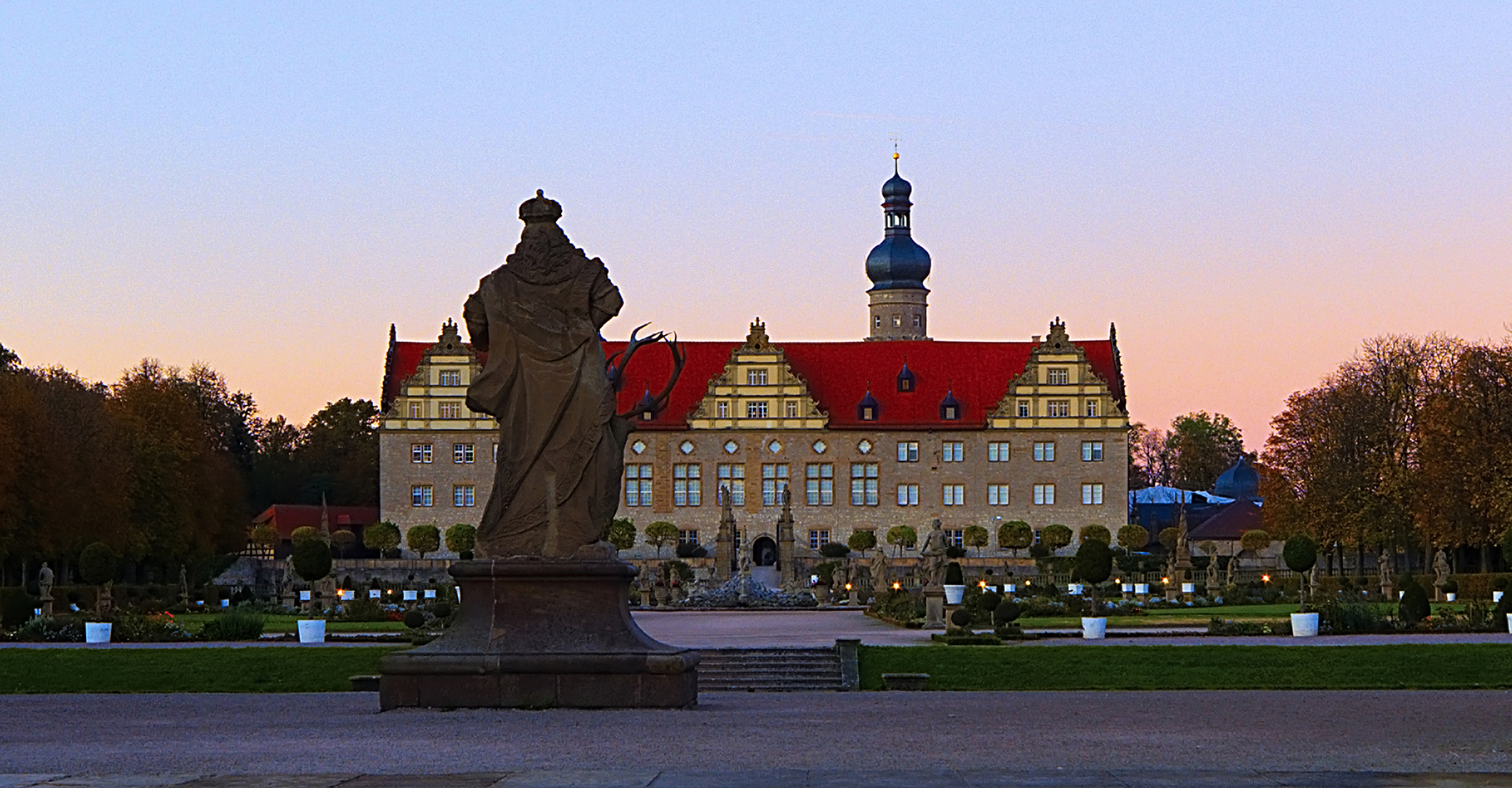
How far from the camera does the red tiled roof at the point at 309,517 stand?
91.6 metres

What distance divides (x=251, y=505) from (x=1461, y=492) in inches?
2184

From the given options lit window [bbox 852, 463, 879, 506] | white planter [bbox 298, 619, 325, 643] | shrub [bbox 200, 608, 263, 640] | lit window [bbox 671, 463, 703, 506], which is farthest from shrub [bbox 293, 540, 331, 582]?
lit window [bbox 852, 463, 879, 506]

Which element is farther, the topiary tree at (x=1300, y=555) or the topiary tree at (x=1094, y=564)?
the topiary tree at (x=1300, y=555)

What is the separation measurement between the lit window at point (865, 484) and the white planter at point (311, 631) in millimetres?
60295

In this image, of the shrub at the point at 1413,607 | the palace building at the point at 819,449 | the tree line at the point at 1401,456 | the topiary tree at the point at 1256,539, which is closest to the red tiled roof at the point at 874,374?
the palace building at the point at 819,449

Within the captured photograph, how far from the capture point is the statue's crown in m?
17.3

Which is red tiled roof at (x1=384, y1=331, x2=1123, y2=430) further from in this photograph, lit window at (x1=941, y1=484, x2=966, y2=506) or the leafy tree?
the leafy tree

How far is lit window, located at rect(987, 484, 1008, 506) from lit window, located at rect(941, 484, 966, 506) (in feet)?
3.38

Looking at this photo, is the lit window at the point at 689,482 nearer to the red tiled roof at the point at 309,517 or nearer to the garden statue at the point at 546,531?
the red tiled roof at the point at 309,517

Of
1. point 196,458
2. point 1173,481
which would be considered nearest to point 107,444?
point 196,458

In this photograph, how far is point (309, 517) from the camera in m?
93.1

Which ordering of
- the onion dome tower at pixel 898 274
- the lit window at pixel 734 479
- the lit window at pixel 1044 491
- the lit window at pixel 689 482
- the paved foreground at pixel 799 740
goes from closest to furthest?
the paved foreground at pixel 799 740 < the lit window at pixel 1044 491 < the lit window at pixel 734 479 < the lit window at pixel 689 482 < the onion dome tower at pixel 898 274

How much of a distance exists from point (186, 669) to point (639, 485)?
216 feet

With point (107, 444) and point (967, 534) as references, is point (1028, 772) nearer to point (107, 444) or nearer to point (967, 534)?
point (107, 444)
